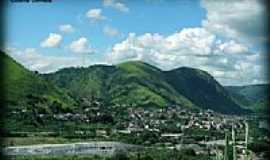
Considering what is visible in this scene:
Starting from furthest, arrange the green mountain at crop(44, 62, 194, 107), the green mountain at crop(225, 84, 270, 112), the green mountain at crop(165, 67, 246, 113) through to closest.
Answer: the green mountain at crop(44, 62, 194, 107)
the green mountain at crop(165, 67, 246, 113)
the green mountain at crop(225, 84, 270, 112)

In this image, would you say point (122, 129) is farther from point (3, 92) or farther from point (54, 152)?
point (3, 92)

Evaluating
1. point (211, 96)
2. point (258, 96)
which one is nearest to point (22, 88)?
point (211, 96)

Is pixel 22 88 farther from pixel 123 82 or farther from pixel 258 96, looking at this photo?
pixel 123 82

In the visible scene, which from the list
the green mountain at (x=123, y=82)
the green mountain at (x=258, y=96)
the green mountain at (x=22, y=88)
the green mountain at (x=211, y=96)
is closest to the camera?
the green mountain at (x=258, y=96)

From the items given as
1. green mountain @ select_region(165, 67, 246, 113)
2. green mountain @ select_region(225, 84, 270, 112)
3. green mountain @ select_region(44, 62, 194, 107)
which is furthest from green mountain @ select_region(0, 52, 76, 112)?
green mountain @ select_region(44, 62, 194, 107)

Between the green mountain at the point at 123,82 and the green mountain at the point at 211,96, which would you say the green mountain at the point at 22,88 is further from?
the green mountain at the point at 123,82

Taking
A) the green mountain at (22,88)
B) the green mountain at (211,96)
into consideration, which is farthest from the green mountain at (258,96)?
the green mountain at (22,88)

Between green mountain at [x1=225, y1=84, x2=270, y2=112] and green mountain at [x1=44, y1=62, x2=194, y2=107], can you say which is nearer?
green mountain at [x1=225, y1=84, x2=270, y2=112]

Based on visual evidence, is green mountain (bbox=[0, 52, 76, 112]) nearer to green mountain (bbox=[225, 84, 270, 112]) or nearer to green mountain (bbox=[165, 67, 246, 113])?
green mountain (bbox=[225, 84, 270, 112])
